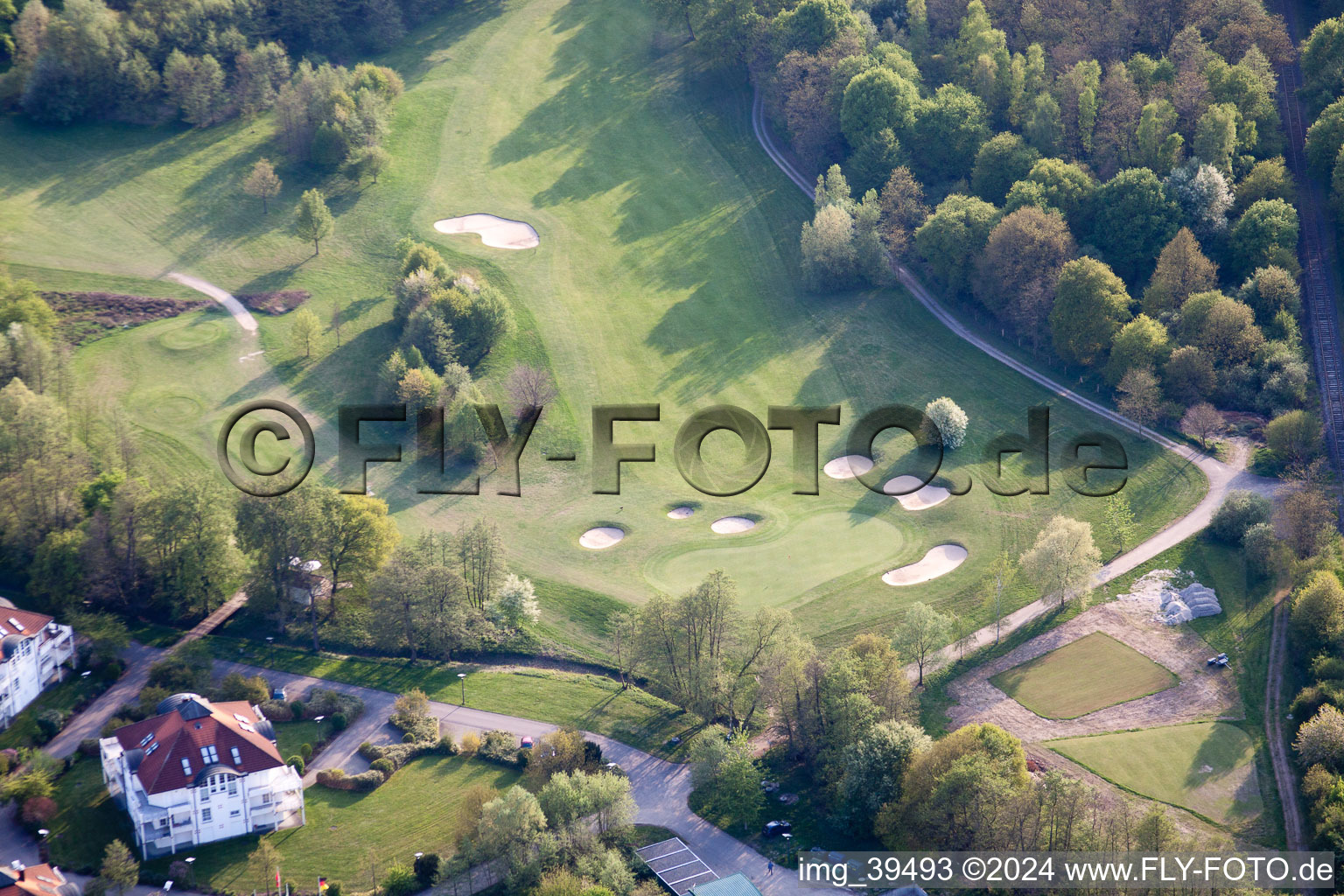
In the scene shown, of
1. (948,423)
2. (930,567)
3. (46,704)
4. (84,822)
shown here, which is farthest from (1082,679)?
(46,704)

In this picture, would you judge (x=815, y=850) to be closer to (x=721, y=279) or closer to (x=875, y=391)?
(x=875, y=391)

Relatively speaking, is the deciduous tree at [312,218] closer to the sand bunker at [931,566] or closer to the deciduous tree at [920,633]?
the sand bunker at [931,566]

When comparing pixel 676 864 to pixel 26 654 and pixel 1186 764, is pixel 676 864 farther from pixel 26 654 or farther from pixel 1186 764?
pixel 26 654

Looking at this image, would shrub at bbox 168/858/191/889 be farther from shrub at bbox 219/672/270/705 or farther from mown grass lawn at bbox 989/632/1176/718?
mown grass lawn at bbox 989/632/1176/718

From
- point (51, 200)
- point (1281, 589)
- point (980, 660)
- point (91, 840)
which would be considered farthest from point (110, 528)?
point (1281, 589)

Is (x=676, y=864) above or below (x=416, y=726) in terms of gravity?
below

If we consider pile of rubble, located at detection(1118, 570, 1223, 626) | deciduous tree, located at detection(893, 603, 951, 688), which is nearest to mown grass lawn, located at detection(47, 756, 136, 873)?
deciduous tree, located at detection(893, 603, 951, 688)
